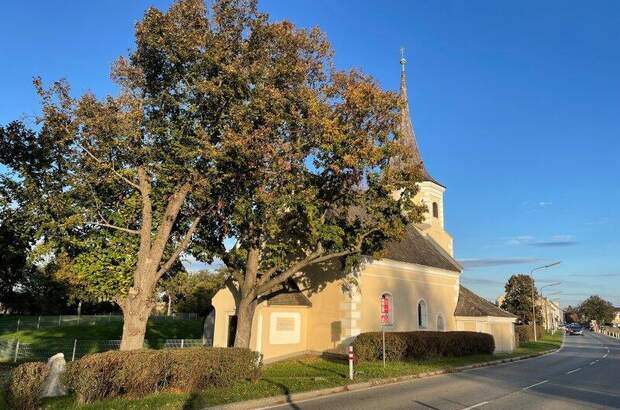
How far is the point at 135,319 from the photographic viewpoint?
1574 centimetres

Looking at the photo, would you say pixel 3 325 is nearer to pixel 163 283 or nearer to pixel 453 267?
pixel 163 283

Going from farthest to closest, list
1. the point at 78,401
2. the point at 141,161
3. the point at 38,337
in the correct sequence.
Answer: the point at 38,337
the point at 141,161
the point at 78,401

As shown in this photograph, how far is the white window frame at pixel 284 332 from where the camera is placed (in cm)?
2562

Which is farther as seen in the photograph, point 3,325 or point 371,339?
point 3,325

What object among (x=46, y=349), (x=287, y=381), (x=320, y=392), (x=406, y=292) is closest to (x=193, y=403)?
(x=320, y=392)

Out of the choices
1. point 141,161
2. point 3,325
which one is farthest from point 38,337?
point 141,161

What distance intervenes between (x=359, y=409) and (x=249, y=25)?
43.3 ft

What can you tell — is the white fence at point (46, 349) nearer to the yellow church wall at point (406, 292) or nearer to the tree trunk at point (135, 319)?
the tree trunk at point (135, 319)

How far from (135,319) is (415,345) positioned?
14.5 m

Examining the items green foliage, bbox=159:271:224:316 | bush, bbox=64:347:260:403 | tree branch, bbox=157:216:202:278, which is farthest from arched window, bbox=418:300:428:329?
green foliage, bbox=159:271:224:316

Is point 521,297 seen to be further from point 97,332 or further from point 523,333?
A: point 97,332

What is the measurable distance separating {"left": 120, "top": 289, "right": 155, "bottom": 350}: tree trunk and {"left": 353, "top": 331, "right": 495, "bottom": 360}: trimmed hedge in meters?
11.1

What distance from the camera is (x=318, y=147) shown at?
57.5 feet

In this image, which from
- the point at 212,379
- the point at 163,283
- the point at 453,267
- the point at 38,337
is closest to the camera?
the point at 212,379
